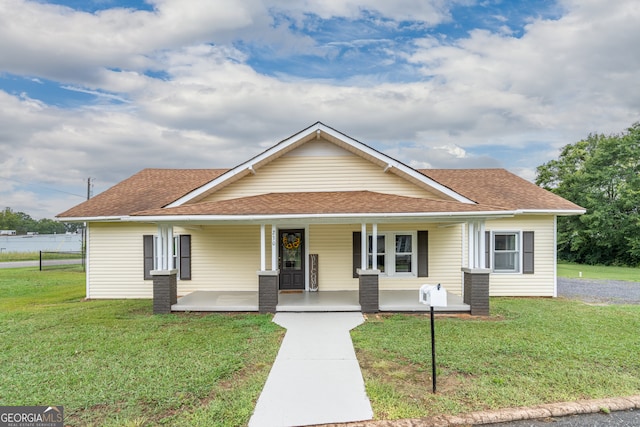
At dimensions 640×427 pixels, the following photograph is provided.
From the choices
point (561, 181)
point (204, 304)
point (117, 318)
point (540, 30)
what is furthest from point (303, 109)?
point (561, 181)

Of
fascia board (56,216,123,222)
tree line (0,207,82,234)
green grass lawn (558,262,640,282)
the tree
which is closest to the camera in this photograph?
fascia board (56,216,123,222)

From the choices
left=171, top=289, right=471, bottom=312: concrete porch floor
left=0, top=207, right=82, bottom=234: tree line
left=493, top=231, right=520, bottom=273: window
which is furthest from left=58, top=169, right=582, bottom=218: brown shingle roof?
left=0, top=207, right=82, bottom=234: tree line

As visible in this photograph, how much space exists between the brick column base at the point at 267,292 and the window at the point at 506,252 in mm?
7633

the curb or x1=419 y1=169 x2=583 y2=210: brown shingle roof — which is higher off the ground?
x1=419 y1=169 x2=583 y2=210: brown shingle roof

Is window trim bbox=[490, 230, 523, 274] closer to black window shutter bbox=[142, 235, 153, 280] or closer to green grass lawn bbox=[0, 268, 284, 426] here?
green grass lawn bbox=[0, 268, 284, 426]

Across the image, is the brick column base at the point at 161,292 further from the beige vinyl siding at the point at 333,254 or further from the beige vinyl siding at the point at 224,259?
the beige vinyl siding at the point at 333,254

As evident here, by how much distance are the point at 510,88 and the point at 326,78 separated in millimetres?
8449

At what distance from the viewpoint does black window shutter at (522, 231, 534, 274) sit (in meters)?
11.9

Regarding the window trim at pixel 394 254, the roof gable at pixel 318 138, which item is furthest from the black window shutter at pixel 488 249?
the roof gable at pixel 318 138

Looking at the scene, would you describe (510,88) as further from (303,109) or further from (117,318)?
(117,318)

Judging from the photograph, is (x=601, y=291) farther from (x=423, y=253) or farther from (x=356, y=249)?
(x=356, y=249)

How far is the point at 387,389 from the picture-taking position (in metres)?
4.45

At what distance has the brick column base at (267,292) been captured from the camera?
356 inches

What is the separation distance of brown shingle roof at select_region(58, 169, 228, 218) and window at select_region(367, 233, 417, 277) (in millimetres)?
6650
